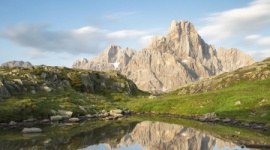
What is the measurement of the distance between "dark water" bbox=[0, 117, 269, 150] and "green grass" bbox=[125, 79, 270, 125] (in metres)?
12.1

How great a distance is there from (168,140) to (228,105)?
1418 inches

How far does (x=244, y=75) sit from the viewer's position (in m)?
135

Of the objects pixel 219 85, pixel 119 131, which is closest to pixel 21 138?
pixel 119 131

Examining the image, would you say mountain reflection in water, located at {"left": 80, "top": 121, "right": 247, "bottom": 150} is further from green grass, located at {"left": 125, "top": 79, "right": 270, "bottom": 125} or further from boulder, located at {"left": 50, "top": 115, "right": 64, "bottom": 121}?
boulder, located at {"left": 50, "top": 115, "right": 64, "bottom": 121}

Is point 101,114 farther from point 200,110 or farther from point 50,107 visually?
point 200,110

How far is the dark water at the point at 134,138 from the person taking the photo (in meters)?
43.8

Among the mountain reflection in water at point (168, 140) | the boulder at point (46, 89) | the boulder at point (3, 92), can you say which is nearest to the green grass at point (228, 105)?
the mountain reflection in water at point (168, 140)

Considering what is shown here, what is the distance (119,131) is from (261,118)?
3412cm

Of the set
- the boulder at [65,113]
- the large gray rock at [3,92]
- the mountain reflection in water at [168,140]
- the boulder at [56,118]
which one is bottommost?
the mountain reflection in water at [168,140]

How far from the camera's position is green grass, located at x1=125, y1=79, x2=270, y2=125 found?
68438 mm

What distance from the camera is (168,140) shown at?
1994 inches

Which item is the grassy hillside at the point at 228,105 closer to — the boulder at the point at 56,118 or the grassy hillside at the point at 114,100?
the grassy hillside at the point at 114,100

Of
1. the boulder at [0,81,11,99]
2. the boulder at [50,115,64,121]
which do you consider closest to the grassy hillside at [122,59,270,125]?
the boulder at [50,115,64,121]

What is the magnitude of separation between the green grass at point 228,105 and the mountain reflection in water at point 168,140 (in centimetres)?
1812
